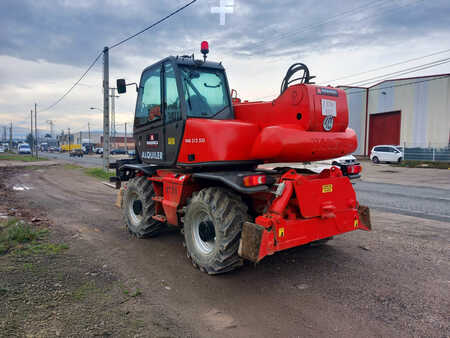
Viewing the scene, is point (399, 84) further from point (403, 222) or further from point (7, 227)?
point (7, 227)

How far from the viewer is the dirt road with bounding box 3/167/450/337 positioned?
3295 mm

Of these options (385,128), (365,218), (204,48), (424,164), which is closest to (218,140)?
(204,48)

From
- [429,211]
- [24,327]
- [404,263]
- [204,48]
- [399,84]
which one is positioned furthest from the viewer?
[399,84]

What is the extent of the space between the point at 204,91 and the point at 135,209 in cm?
278

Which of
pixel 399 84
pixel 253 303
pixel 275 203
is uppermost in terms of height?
pixel 399 84

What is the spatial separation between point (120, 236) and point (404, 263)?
16.0 ft

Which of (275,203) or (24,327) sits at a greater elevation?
(275,203)

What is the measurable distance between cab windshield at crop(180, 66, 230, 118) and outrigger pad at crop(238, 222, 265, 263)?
201 centimetres

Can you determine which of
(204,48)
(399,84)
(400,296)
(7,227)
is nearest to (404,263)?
(400,296)

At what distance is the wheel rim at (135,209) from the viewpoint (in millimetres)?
6439

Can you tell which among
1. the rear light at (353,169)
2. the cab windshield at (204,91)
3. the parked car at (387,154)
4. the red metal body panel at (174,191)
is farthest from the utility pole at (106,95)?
the parked car at (387,154)

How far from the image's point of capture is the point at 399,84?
34875 millimetres

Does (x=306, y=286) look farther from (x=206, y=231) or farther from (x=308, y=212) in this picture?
(x=206, y=231)

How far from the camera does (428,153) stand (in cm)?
3017
